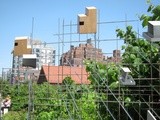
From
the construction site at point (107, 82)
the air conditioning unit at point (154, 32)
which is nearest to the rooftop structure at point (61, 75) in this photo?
the construction site at point (107, 82)

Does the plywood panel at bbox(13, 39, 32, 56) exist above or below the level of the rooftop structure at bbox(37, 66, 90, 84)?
above

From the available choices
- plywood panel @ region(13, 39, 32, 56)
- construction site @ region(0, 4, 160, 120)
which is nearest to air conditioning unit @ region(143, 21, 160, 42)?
construction site @ region(0, 4, 160, 120)

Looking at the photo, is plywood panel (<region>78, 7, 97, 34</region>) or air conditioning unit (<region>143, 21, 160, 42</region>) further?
plywood panel (<region>78, 7, 97, 34</region>)

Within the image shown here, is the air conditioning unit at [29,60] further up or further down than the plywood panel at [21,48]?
further down

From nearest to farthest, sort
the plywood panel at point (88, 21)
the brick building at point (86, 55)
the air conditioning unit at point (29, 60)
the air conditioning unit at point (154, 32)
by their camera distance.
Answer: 1. the air conditioning unit at point (154, 32)
2. the plywood panel at point (88, 21)
3. the air conditioning unit at point (29, 60)
4. the brick building at point (86, 55)

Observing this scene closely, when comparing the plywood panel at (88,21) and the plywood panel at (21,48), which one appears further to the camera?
the plywood panel at (21,48)

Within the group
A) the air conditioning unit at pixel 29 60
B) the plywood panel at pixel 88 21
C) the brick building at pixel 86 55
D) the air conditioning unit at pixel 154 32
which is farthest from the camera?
the brick building at pixel 86 55

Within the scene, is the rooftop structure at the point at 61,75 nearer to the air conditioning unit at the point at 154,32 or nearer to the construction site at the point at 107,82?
the construction site at the point at 107,82

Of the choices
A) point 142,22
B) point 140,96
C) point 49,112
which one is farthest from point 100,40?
point 49,112

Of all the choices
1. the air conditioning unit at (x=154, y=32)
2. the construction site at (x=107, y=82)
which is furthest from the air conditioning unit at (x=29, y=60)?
the air conditioning unit at (x=154, y=32)

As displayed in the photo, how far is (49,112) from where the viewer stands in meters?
4.16

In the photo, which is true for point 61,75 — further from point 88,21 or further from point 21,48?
point 88,21

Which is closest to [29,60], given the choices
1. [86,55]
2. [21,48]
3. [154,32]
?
[21,48]

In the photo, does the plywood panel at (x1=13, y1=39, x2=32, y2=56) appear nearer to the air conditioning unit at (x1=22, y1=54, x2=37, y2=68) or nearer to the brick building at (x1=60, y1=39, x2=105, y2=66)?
the air conditioning unit at (x1=22, y1=54, x2=37, y2=68)
